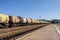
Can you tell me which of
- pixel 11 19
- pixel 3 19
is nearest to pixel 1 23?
pixel 3 19

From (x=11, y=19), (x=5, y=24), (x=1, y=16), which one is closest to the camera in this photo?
(x=1, y=16)

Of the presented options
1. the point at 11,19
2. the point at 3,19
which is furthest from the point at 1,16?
the point at 11,19

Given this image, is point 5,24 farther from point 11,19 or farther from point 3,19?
point 11,19

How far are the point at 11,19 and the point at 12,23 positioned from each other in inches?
80.3

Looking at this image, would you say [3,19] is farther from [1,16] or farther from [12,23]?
[12,23]

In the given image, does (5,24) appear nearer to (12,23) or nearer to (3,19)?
(3,19)

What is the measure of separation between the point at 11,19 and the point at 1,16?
28.8 feet

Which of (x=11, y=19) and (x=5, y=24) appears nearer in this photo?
(x=5, y=24)

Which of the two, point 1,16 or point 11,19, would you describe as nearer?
point 1,16

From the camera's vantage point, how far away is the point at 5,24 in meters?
34.5

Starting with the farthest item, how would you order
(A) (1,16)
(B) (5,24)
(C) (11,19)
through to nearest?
(C) (11,19), (B) (5,24), (A) (1,16)

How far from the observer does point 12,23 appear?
42.0 meters

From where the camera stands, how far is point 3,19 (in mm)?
32750

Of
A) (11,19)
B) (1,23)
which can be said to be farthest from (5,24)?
(11,19)
